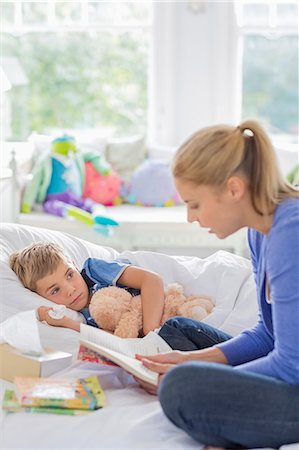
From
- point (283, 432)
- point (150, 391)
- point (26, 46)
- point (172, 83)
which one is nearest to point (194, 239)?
point (172, 83)

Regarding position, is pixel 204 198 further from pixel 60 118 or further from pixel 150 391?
pixel 60 118

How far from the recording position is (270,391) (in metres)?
1.68

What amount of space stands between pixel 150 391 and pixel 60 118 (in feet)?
11.0

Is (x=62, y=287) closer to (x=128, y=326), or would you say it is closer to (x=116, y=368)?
(x=128, y=326)

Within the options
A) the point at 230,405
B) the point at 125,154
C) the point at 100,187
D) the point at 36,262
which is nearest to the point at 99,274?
the point at 36,262

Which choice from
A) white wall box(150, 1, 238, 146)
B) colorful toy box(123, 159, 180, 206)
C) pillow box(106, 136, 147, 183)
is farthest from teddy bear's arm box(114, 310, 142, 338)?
white wall box(150, 1, 238, 146)

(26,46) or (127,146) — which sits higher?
(26,46)

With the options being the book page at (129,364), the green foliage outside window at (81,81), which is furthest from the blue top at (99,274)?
the green foliage outside window at (81,81)

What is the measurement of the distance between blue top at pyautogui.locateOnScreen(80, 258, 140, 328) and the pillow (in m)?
2.21

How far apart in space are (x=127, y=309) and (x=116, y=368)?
0.29 meters

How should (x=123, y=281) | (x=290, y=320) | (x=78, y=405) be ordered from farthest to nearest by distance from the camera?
(x=123, y=281), (x=78, y=405), (x=290, y=320)

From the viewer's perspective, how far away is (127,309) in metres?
2.29

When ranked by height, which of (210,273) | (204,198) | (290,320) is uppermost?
(204,198)

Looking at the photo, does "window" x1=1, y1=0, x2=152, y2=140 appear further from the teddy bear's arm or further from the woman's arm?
the woman's arm
